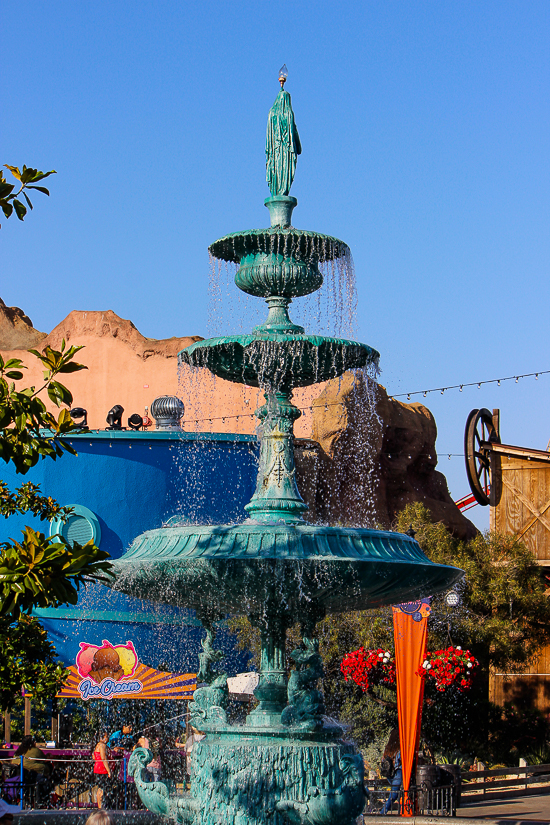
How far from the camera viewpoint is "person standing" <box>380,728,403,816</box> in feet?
41.9

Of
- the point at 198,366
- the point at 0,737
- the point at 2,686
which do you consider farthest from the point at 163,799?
the point at 0,737

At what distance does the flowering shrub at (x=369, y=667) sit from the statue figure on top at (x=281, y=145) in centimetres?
837

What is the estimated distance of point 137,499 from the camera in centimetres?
1967

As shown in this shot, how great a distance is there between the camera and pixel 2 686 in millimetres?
7906

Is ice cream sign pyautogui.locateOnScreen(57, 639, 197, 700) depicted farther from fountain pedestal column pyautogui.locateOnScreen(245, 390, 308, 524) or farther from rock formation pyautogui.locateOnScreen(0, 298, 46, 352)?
rock formation pyautogui.locateOnScreen(0, 298, 46, 352)

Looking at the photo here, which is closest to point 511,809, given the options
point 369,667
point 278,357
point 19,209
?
point 369,667

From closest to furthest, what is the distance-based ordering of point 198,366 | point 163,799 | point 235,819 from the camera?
1. point 235,819
2. point 163,799
3. point 198,366

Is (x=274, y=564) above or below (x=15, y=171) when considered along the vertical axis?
below

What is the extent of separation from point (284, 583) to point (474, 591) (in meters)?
13.9

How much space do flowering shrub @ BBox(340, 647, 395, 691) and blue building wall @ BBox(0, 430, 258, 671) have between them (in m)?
4.73

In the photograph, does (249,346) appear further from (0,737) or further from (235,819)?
(0,737)

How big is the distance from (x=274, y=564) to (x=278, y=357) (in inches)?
70.8

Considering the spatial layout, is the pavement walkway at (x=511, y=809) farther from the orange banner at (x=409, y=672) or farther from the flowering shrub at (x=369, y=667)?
the flowering shrub at (x=369, y=667)

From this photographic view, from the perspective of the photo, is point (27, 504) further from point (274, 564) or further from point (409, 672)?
point (409, 672)
